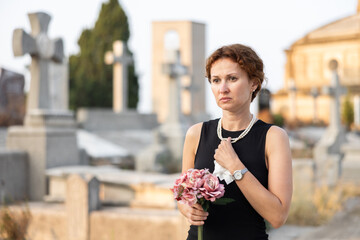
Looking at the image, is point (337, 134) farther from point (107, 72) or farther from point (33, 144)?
point (107, 72)

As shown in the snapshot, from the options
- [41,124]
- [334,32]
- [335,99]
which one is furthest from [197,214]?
[334,32]

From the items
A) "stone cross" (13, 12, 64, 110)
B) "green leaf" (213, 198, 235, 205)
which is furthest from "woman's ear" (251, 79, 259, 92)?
"stone cross" (13, 12, 64, 110)

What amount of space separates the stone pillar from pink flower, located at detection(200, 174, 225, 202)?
367cm

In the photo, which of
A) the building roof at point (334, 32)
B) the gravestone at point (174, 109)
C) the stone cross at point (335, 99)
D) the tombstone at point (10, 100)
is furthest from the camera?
the building roof at point (334, 32)

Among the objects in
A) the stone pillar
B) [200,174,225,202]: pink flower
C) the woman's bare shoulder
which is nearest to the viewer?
[200,174,225,202]: pink flower

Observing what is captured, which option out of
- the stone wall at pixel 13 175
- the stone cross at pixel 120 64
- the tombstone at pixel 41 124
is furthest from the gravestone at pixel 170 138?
the stone wall at pixel 13 175

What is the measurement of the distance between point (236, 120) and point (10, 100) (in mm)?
13544

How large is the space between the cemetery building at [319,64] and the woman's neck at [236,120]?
125ft

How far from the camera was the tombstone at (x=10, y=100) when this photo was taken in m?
14.0

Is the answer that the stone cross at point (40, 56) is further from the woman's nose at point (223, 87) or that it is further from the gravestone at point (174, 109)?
the woman's nose at point (223, 87)

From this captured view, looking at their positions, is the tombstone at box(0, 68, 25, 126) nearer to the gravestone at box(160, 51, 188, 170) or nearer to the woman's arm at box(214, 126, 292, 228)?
the gravestone at box(160, 51, 188, 170)

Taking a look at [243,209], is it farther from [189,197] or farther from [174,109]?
[174,109]

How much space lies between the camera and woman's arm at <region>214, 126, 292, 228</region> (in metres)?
1.95

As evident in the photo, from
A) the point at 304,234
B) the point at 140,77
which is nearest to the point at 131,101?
the point at 140,77
